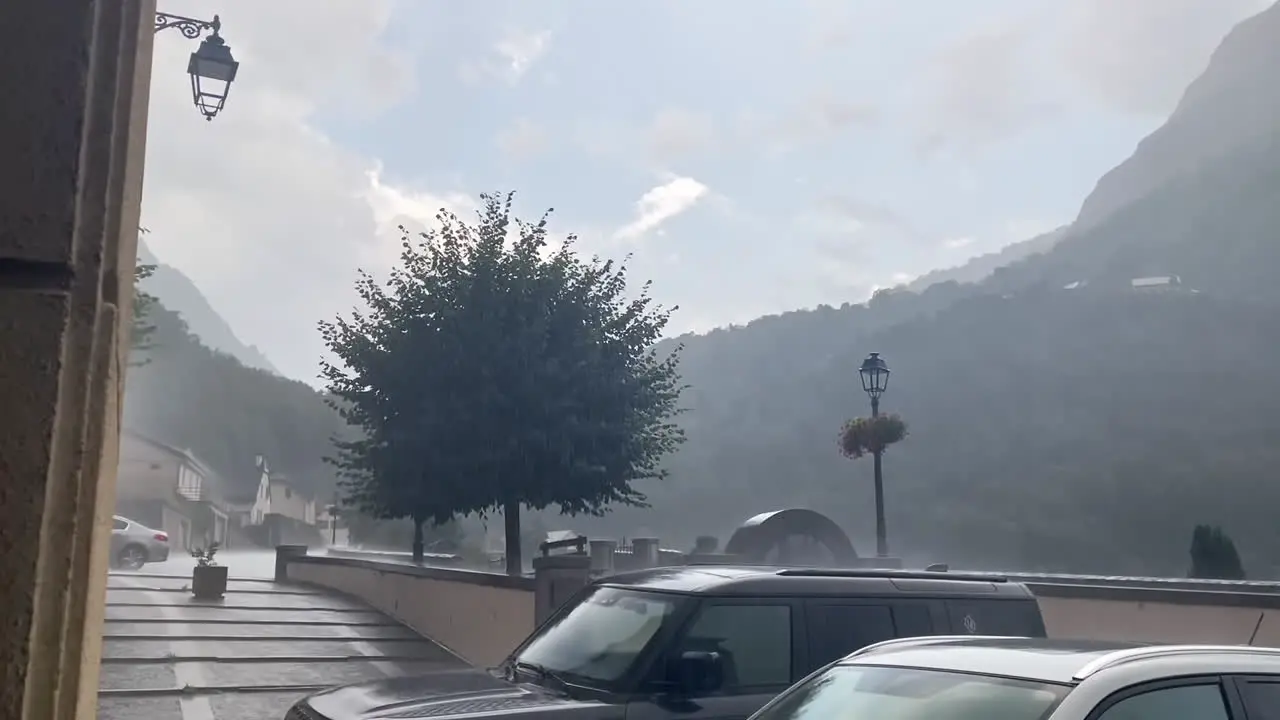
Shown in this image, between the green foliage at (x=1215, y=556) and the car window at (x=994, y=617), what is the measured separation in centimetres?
1781

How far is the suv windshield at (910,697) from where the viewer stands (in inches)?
147

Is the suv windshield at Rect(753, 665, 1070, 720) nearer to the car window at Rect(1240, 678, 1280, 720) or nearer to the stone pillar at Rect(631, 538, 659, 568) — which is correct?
the car window at Rect(1240, 678, 1280, 720)

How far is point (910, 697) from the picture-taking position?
4.08 metres

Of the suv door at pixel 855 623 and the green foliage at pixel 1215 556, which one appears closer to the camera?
the suv door at pixel 855 623

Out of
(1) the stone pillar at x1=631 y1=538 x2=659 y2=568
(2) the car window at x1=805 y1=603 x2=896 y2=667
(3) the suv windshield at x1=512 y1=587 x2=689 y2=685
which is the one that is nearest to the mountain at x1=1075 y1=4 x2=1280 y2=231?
(1) the stone pillar at x1=631 y1=538 x2=659 y2=568

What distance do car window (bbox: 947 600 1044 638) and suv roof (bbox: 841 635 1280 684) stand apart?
1946 millimetres

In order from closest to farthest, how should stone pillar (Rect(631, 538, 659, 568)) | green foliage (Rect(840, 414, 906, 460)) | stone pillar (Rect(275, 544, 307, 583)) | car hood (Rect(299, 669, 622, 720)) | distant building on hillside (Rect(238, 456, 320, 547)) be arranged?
1. car hood (Rect(299, 669, 622, 720))
2. green foliage (Rect(840, 414, 906, 460))
3. stone pillar (Rect(275, 544, 307, 583))
4. stone pillar (Rect(631, 538, 659, 568))
5. distant building on hillside (Rect(238, 456, 320, 547))

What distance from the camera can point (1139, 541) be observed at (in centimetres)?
8181

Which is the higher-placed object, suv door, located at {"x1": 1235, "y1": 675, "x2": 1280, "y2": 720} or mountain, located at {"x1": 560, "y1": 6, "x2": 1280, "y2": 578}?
mountain, located at {"x1": 560, "y1": 6, "x2": 1280, "y2": 578}

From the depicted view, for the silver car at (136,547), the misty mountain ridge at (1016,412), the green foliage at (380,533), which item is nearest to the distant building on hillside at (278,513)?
the misty mountain ridge at (1016,412)

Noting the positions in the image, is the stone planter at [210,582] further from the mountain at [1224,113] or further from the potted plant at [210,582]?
the mountain at [1224,113]

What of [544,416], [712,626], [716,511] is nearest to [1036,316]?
[716,511]

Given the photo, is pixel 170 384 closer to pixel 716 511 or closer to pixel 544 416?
pixel 716 511

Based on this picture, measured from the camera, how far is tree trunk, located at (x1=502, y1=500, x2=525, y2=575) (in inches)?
765
